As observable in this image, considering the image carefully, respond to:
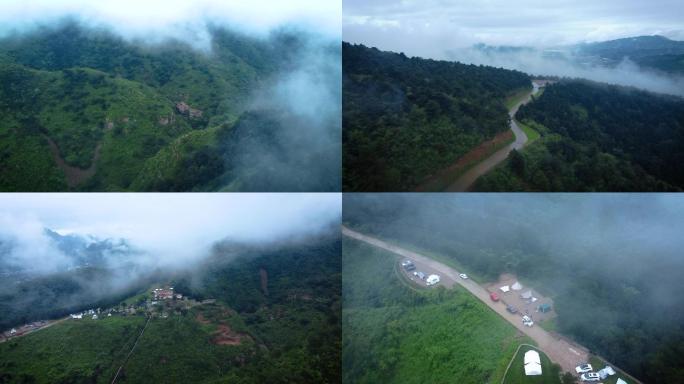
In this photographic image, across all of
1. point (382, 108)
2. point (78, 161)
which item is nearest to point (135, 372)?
point (78, 161)

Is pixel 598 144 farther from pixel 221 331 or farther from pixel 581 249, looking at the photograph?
pixel 221 331

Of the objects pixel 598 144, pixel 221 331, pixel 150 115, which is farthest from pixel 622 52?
pixel 150 115

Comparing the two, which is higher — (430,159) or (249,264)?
(430,159)

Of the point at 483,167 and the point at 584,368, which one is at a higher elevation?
the point at 483,167

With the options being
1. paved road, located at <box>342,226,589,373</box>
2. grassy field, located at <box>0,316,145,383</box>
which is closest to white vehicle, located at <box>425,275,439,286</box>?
paved road, located at <box>342,226,589,373</box>

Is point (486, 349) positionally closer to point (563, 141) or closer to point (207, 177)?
point (563, 141)

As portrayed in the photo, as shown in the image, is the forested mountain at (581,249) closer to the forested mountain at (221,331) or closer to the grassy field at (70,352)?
the forested mountain at (221,331)

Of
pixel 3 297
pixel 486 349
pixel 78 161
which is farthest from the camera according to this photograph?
pixel 78 161
